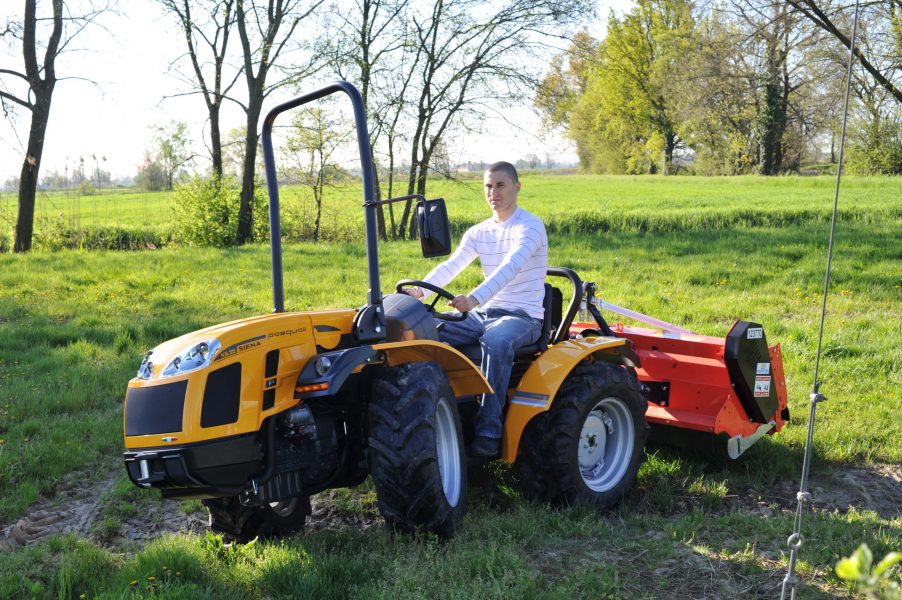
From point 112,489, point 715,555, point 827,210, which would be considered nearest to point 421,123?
point 827,210

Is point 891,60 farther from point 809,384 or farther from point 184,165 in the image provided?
point 184,165

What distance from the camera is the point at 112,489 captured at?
527 cm

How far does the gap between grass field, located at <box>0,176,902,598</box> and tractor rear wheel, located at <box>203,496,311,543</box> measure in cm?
19

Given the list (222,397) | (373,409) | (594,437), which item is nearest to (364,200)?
(373,409)

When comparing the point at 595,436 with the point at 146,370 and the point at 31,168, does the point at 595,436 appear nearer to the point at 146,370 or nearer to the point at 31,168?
the point at 146,370

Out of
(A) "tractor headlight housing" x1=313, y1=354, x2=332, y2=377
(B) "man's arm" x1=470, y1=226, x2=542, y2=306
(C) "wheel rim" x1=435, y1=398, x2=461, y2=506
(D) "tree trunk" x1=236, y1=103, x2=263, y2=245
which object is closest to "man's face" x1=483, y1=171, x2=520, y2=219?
(B) "man's arm" x1=470, y1=226, x2=542, y2=306

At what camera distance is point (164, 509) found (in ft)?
16.9

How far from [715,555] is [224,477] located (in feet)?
7.62

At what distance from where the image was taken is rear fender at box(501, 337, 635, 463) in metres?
4.59

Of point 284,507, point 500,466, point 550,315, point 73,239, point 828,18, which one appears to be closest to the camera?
point 284,507

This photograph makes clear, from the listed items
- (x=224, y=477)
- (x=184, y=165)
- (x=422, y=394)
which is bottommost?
(x=224, y=477)

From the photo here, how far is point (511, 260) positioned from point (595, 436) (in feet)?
4.10

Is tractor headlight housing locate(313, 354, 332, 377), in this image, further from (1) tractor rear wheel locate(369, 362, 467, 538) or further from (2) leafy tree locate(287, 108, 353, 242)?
(2) leafy tree locate(287, 108, 353, 242)

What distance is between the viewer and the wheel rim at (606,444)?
502 centimetres
